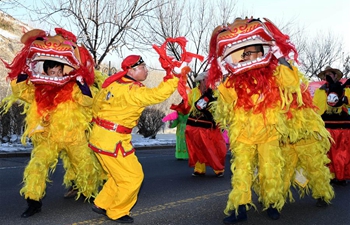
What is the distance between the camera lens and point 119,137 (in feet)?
14.3

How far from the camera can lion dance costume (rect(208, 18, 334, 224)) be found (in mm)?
4355

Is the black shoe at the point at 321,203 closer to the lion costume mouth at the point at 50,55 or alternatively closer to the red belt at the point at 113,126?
the red belt at the point at 113,126

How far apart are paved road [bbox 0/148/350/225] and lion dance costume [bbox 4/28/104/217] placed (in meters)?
0.40

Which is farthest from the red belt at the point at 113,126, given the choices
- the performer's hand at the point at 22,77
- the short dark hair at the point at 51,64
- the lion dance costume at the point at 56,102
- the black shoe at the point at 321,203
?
the black shoe at the point at 321,203

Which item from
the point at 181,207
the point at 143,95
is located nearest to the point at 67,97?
the point at 143,95

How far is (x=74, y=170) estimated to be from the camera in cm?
512

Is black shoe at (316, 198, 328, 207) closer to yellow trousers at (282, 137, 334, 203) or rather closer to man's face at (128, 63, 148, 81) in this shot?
yellow trousers at (282, 137, 334, 203)

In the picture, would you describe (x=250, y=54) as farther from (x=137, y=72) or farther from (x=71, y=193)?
(x=71, y=193)

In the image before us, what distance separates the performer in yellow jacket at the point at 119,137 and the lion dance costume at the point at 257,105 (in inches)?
31.0

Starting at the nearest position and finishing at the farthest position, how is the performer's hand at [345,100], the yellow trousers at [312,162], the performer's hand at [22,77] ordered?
the performer's hand at [22,77] < the yellow trousers at [312,162] < the performer's hand at [345,100]

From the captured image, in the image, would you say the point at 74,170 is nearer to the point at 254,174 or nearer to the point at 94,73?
the point at 94,73

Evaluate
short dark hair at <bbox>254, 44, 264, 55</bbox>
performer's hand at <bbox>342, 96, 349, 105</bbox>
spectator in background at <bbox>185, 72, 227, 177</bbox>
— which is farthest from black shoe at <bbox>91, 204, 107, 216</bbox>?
performer's hand at <bbox>342, 96, 349, 105</bbox>

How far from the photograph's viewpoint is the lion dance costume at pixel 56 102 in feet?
15.5

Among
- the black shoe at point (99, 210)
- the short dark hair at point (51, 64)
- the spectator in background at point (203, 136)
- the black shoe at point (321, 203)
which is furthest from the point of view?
the spectator in background at point (203, 136)
